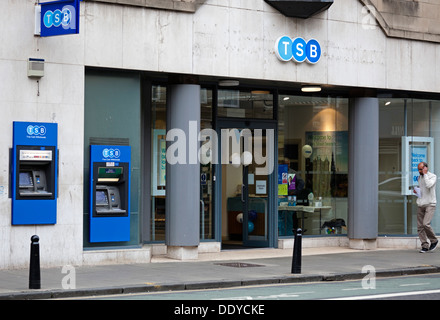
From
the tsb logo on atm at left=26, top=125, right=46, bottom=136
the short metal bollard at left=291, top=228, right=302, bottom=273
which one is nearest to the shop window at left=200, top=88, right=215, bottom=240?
the short metal bollard at left=291, top=228, right=302, bottom=273

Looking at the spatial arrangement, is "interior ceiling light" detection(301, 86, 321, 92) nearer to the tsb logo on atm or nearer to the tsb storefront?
the tsb storefront

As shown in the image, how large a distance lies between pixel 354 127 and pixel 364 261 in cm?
415

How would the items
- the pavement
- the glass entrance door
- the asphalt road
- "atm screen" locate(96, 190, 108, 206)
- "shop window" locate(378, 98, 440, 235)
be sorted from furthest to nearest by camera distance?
"shop window" locate(378, 98, 440, 235) < the glass entrance door < "atm screen" locate(96, 190, 108, 206) < the pavement < the asphalt road

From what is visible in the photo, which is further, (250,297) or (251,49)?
(251,49)

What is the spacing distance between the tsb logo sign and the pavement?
4565mm

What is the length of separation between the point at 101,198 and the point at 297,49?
573cm

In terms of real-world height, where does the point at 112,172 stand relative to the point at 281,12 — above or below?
below

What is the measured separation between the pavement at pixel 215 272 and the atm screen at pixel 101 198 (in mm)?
1332

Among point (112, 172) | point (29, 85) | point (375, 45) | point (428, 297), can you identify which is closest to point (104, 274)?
point (112, 172)

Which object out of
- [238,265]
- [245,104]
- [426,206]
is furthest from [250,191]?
[426,206]

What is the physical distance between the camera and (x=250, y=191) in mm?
18922

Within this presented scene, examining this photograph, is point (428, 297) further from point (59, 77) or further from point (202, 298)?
point (59, 77)

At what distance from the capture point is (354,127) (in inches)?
762

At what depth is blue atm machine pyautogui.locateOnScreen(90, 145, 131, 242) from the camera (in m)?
15.4
